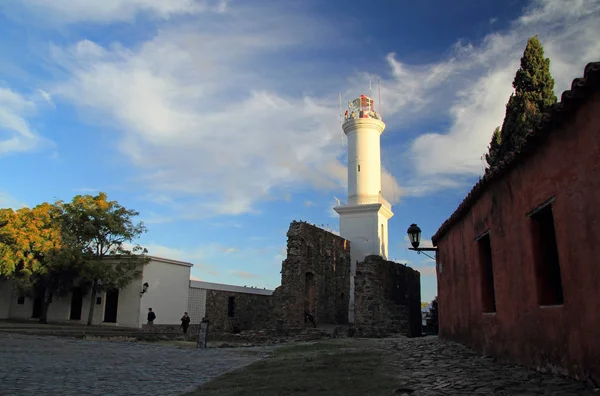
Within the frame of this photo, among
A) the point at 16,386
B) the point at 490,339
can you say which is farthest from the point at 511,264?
the point at 16,386

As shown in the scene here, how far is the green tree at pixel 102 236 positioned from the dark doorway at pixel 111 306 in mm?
610

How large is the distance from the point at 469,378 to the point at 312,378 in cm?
217

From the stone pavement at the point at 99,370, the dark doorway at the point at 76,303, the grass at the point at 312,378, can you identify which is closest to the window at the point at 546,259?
the grass at the point at 312,378

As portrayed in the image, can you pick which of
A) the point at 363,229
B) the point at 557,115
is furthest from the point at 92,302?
the point at 557,115

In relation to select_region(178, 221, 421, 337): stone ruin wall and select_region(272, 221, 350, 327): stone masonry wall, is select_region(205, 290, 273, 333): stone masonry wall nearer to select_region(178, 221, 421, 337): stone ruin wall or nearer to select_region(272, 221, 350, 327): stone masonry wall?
select_region(178, 221, 421, 337): stone ruin wall

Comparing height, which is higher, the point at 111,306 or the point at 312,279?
the point at 312,279

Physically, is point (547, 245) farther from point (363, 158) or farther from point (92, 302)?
point (363, 158)

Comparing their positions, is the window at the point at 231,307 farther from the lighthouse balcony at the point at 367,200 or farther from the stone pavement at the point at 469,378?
the stone pavement at the point at 469,378

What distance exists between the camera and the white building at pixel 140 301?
2375cm

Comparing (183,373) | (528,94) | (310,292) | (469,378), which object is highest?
(528,94)

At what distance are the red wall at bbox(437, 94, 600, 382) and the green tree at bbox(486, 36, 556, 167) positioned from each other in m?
7.22

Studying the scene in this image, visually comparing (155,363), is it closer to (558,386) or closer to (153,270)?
(558,386)

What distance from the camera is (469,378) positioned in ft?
19.2

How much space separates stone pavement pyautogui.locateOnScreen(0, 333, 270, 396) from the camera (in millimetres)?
6508
